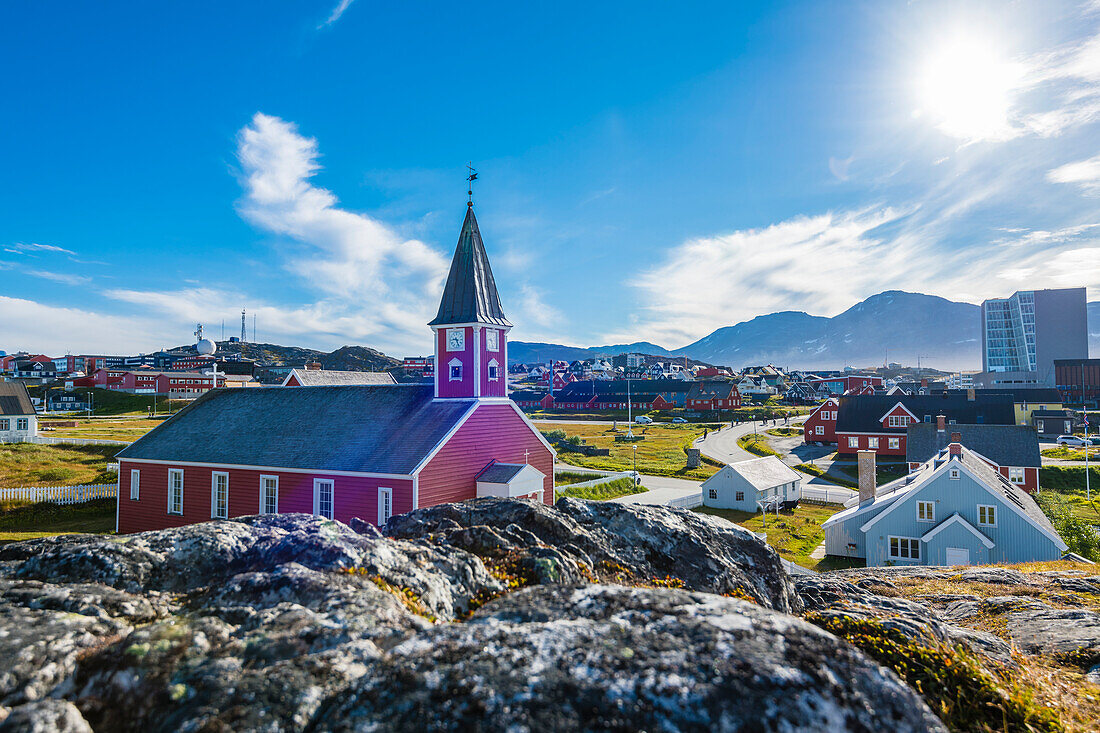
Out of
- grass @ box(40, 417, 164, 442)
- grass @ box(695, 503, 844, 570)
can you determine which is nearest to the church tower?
grass @ box(695, 503, 844, 570)

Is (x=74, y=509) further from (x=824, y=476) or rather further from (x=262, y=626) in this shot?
(x=824, y=476)

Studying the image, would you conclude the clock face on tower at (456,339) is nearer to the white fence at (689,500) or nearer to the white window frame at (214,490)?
the white window frame at (214,490)

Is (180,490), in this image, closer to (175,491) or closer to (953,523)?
(175,491)

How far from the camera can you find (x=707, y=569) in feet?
18.2

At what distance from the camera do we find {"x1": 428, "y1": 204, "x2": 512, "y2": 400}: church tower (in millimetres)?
24859

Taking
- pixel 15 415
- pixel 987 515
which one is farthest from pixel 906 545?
pixel 15 415

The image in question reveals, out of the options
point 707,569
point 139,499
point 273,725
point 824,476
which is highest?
point 273,725

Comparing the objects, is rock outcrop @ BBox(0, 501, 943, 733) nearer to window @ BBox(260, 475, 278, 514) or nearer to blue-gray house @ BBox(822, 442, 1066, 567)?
window @ BBox(260, 475, 278, 514)

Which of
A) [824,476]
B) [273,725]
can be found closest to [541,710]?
[273,725]

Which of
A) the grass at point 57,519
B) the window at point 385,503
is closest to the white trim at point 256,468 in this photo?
the window at point 385,503

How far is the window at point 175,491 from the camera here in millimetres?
25938

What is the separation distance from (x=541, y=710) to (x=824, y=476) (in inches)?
2311

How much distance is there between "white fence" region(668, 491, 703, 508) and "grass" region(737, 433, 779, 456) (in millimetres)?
25650

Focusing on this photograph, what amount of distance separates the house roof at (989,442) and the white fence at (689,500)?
1970 cm
